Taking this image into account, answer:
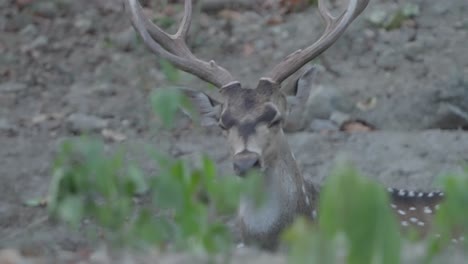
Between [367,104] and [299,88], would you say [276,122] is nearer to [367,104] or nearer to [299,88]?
[299,88]

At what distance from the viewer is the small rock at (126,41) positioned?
36.1ft

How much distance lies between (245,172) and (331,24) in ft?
4.54

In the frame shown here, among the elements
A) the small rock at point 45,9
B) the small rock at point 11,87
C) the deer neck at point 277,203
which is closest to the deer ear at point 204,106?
the deer neck at point 277,203

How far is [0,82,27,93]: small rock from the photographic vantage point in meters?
10.5

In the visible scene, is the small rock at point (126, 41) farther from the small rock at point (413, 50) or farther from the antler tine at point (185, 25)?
the antler tine at point (185, 25)

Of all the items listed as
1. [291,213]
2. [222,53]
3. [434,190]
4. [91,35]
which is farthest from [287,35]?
[291,213]

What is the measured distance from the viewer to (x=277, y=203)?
686 cm

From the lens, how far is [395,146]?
9.13 meters

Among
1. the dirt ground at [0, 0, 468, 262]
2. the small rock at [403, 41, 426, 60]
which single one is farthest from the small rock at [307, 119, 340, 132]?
the small rock at [403, 41, 426, 60]

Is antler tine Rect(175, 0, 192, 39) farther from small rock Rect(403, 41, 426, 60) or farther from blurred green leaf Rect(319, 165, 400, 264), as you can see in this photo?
blurred green leaf Rect(319, 165, 400, 264)

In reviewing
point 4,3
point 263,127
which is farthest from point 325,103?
point 4,3

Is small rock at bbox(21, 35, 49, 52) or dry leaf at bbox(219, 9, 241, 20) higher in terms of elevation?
dry leaf at bbox(219, 9, 241, 20)

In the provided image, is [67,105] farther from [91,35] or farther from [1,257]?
[1,257]

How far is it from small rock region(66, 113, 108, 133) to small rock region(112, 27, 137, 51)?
1.23 meters
